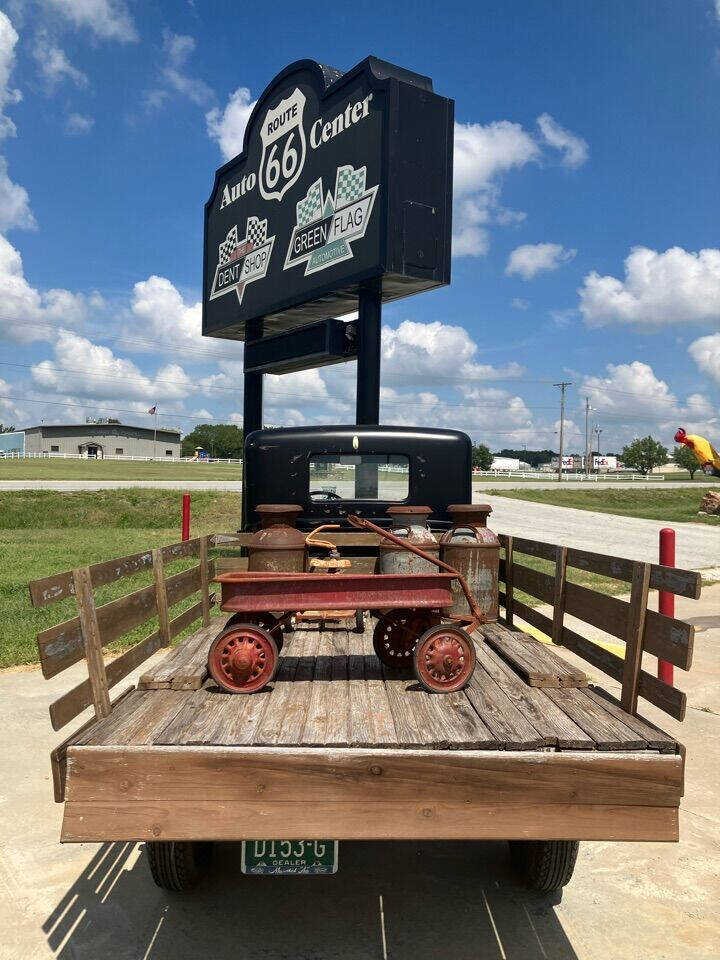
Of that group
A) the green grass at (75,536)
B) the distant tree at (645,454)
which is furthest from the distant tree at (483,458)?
the green grass at (75,536)

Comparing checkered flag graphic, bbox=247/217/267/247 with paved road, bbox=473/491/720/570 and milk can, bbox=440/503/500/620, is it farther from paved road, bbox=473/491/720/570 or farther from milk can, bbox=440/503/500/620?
paved road, bbox=473/491/720/570

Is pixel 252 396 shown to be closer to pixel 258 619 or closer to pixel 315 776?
pixel 258 619

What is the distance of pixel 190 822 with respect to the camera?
96.3 inches

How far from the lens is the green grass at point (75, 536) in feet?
30.0

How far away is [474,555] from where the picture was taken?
4.46 metres

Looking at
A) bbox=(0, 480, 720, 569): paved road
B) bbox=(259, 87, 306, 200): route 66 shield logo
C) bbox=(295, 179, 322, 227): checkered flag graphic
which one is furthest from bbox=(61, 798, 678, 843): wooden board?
bbox=(0, 480, 720, 569): paved road

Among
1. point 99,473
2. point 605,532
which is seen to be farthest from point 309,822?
point 99,473

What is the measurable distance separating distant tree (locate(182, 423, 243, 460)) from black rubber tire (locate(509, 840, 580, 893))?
441 feet

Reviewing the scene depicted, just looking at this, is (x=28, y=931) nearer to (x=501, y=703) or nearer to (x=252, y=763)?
(x=252, y=763)

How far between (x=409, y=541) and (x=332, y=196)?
8.56 m

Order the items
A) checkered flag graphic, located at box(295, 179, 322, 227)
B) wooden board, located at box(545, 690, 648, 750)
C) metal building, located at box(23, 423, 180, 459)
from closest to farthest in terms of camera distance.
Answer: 1. wooden board, located at box(545, 690, 648, 750)
2. checkered flag graphic, located at box(295, 179, 322, 227)
3. metal building, located at box(23, 423, 180, 459)

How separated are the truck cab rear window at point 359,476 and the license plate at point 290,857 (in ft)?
12.2

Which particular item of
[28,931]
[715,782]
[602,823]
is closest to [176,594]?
[28,931]

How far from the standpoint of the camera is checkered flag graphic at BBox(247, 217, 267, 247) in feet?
44.1
